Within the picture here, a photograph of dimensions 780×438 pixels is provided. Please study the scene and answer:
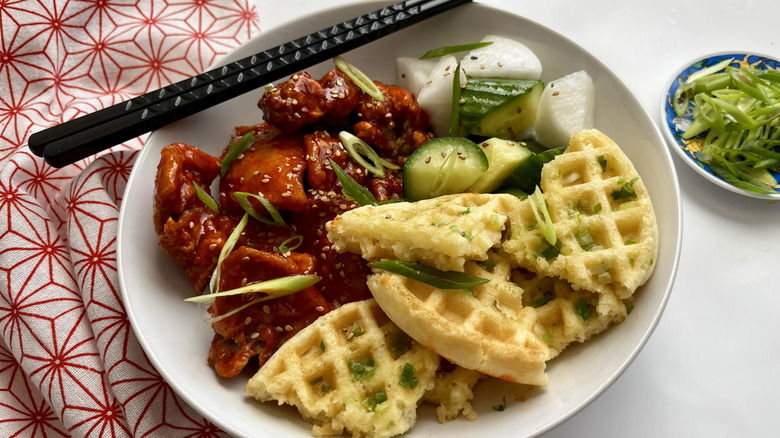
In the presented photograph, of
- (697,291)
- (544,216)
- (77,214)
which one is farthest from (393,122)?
(697,291)

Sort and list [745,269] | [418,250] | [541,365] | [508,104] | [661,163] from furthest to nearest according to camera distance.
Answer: [745,269], [508,104], [661,163], [418,250], [541,365]

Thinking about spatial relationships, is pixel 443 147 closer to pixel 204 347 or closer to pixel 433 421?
pixel 433 421

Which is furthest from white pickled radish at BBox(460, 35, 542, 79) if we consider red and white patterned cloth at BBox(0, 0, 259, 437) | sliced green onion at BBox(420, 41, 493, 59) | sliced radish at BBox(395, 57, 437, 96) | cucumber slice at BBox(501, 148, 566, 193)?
red and white patterned cloth at BBox(0, 0, 259, 437)

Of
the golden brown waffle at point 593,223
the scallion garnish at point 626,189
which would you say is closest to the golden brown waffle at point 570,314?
the golden brown waffle at point 593,223

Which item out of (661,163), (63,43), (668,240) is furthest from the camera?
(63,43)

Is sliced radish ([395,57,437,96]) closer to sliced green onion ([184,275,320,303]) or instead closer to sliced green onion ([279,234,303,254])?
sliced green onion ([279,234,303,254])

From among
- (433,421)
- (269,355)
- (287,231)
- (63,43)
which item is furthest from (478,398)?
(63,43)

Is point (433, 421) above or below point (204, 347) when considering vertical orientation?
below

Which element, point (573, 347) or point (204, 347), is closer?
point (573, 347)

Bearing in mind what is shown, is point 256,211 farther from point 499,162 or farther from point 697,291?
point 697,291
